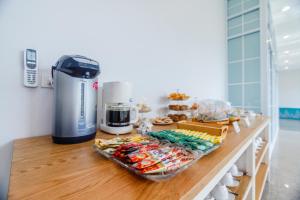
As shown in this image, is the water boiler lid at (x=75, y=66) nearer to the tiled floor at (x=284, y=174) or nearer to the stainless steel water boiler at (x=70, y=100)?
the stainless steel water boiler at (x=70, y=100)

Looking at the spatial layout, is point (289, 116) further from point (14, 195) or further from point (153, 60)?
point (14, 195)

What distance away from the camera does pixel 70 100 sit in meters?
0.56

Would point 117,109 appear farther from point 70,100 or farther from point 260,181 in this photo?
point 260,181

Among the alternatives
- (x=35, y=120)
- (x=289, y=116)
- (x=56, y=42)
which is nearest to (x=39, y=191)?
(x=35, y=120)

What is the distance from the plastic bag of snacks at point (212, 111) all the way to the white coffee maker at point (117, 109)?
0.50 m

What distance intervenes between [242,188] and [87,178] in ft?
2.57

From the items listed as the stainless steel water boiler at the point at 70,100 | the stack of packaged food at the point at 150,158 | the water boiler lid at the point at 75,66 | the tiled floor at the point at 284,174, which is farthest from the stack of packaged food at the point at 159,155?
the tiled floor at the point at 284,174

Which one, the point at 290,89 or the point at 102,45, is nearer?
the point at 102,45

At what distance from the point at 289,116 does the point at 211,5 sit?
9376 mm

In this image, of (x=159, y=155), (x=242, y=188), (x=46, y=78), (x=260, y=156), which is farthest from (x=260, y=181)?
(x=46, y=78)

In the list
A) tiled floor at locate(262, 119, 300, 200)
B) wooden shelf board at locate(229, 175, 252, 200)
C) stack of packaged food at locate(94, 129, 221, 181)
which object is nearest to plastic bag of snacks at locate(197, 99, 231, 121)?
wooden shelf board at locate(229, 175, 252, 200)

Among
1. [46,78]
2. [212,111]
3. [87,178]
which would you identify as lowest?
[87,178]

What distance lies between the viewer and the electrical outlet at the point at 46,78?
0.68 meters

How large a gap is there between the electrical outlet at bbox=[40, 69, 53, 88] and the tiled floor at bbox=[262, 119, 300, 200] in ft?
6.41
